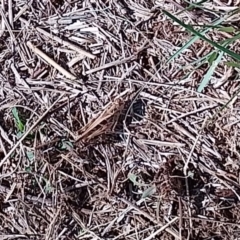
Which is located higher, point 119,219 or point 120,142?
point 120,142

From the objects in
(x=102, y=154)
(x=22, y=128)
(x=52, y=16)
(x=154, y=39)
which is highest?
(x=52, y=16)

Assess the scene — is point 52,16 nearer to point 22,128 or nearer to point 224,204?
point 22,128

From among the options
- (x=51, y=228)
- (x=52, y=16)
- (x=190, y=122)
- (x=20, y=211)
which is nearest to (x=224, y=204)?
(x=190, y=122)

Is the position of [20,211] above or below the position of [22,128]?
below

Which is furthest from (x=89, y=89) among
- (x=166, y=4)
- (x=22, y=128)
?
(x=166, y=4)

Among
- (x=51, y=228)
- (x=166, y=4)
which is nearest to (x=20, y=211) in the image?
(x=51, y=228)

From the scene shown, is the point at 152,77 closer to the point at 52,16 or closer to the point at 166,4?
the point at 166,4
